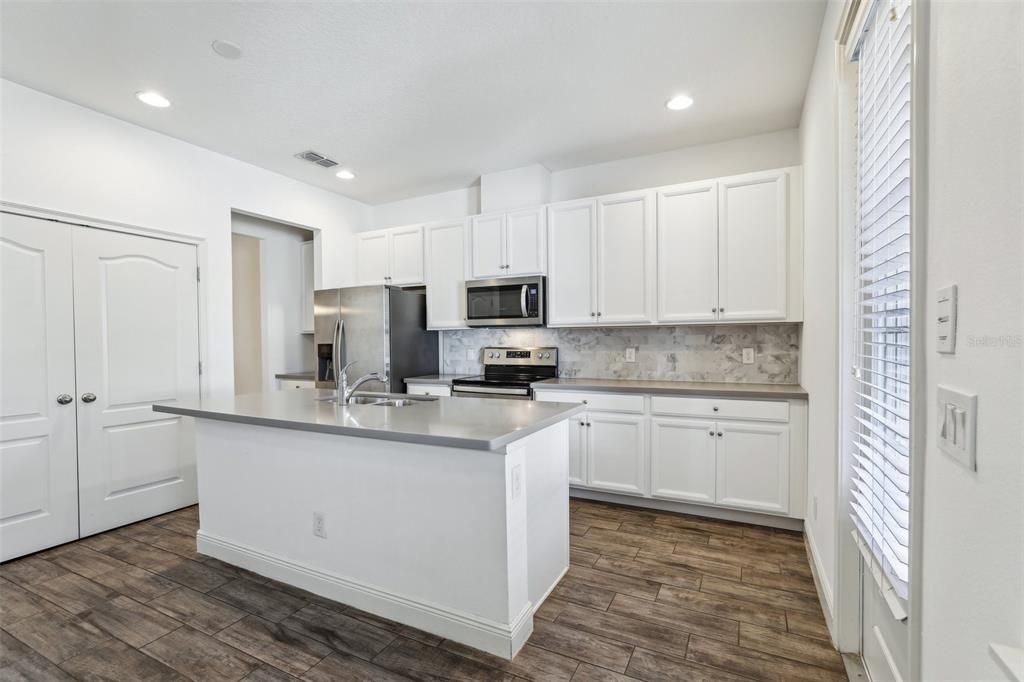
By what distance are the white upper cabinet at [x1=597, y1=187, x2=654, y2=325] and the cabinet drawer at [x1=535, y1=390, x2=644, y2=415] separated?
588mm

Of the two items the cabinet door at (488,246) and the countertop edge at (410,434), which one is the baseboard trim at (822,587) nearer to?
the countertop edge at (410,434)

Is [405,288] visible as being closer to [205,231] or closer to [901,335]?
[205,231]

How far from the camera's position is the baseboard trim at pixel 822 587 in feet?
6.21

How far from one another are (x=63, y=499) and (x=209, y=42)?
9.41 ft

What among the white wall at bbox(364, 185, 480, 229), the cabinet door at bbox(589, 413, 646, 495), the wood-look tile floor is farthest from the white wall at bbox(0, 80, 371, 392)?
the cabinet door at bbox(589, 413, 646, 495)

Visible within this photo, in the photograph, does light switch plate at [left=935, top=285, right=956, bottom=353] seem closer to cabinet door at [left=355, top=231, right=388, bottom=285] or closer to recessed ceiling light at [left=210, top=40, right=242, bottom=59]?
recessed ceiling light at [left=210, top=40, right=242, bottom=59]

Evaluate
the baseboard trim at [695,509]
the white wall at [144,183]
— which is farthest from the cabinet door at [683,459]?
the white wall at [144,183]

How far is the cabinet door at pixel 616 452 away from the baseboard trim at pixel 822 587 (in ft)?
3.36

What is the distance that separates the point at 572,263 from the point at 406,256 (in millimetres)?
1750

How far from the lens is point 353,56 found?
249 cm

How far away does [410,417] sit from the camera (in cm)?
209

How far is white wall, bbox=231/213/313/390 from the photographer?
504cm

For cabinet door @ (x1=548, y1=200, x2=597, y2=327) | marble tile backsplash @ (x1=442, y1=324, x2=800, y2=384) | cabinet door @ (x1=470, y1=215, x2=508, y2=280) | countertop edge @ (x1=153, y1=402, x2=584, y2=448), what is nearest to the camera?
countertop edge @ (x1=153, y1=402, x2=584, y2=448)

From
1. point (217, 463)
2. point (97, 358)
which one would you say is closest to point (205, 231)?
point (97, 358)
